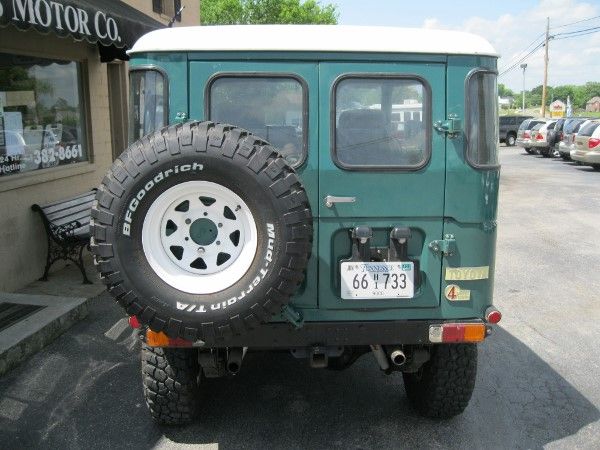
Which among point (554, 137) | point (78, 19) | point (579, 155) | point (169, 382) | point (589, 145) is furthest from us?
point (554, 137)

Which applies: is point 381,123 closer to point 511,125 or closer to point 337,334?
point 337,334

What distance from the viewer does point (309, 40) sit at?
3.23m

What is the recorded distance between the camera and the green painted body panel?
3.26 metres

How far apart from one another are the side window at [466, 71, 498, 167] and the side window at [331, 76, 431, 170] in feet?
0.74

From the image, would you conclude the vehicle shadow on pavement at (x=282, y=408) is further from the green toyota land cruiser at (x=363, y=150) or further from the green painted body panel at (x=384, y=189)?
the green painted body panel at (x=384, y=189)

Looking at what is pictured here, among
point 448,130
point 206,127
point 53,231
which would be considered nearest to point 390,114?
point 448,130

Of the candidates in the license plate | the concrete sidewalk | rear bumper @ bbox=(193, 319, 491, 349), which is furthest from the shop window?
the license plate

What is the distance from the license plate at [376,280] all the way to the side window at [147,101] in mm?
1265

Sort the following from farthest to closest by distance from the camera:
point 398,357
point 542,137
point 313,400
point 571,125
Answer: point 542,137 < point 571,125 < point 313,400 < point 398,357

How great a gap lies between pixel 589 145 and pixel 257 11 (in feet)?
73.8

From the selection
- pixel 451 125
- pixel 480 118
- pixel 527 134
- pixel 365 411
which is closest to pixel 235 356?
pixel 365 411

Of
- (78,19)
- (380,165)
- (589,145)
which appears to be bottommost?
(589,145)

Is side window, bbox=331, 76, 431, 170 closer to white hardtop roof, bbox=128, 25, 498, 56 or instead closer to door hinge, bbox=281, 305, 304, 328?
white hardtop roof, bbox=128, 25, 498, 56

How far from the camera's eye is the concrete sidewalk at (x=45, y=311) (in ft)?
15.7
